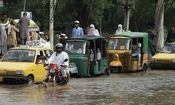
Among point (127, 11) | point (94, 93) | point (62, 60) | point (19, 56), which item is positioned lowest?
point (94, 93)

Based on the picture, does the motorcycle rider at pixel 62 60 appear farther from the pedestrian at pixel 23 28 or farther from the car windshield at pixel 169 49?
the car windshield at pixel 169 49

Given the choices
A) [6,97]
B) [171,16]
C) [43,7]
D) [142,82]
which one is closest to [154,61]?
[43,7]

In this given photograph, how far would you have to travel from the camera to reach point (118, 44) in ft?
102

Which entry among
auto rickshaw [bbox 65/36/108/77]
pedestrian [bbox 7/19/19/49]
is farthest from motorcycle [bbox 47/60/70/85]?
pedestrian [bbox 7/19/19/49]

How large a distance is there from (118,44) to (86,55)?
476 centimetres

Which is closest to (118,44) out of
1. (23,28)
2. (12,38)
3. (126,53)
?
(126,53)

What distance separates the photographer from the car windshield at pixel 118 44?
3109 centimetres

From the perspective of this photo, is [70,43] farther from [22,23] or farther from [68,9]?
[68,9]

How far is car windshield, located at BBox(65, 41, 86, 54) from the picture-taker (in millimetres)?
26906

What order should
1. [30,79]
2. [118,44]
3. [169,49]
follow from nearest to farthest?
[30,79] < [118,44] < [169,49]

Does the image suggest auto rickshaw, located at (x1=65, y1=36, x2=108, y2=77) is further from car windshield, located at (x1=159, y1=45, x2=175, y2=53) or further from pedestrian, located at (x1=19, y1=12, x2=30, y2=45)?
car windshield, located at (x1=159, y1=45, x2=175, y2=53)

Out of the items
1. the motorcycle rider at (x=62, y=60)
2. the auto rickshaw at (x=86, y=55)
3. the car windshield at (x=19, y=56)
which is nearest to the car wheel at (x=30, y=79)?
the car windshield at (x=19, y=56)

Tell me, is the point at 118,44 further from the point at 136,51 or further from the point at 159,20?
the point at 159,20

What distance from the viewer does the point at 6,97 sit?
1767 cm
